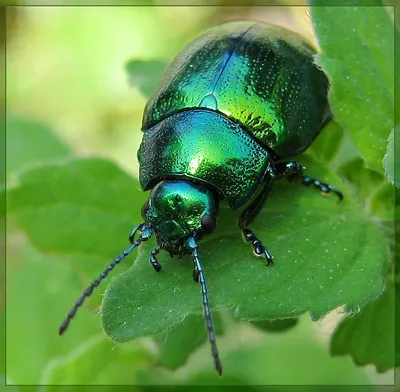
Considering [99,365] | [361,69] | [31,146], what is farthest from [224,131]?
[31,146]

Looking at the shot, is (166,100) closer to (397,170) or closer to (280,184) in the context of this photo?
(280,184)

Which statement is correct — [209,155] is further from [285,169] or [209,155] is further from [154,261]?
[154,261]

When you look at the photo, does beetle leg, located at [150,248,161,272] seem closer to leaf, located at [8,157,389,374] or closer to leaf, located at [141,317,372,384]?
leaf, located at [8,157,389,374]

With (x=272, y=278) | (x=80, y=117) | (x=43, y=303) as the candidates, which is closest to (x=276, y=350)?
(x=43, y=303)

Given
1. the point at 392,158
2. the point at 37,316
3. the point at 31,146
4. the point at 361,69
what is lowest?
the point at 37,316

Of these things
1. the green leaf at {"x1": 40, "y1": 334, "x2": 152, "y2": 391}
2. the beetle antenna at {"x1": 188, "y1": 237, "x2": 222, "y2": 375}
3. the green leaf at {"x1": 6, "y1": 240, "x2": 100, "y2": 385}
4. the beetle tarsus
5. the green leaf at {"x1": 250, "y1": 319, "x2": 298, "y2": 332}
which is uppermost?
the beetle tarsus

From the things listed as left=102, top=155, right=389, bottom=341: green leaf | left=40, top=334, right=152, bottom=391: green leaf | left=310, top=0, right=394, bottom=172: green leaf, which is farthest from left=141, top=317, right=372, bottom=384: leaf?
left=310, top=0, right=394, bottom=172: green leaf
